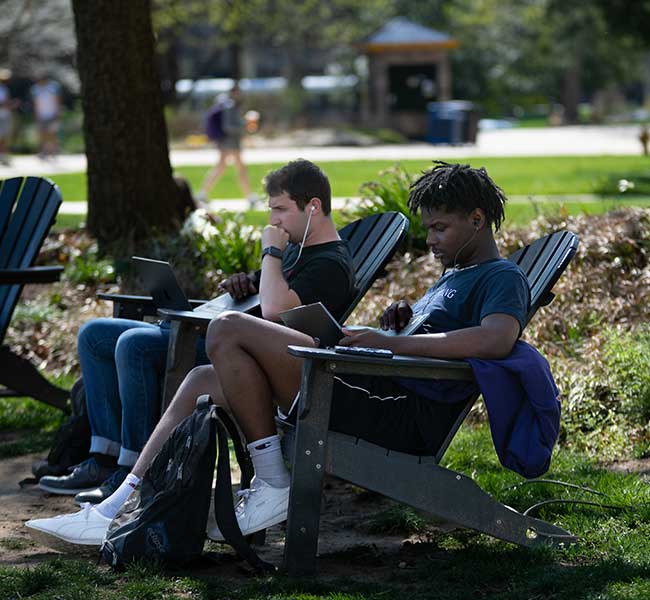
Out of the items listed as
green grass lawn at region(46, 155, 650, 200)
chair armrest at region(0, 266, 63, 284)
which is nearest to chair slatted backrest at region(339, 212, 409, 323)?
chair armrest at region(0, 266, 63, 284)

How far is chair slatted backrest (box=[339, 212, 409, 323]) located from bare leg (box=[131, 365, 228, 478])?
71 cm

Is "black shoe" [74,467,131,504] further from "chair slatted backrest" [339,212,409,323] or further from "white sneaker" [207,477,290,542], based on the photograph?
"chair slatted backrest" [339,212,409,323]

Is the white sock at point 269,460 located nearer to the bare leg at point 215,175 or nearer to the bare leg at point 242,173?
the bare leg at point 242,173

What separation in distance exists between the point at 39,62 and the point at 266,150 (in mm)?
9343

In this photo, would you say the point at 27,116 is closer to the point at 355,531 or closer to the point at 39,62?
the point at 39,62

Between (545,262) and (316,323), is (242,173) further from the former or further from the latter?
(316,323)

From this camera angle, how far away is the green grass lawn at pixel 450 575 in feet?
11.9

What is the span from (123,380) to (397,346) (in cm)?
135

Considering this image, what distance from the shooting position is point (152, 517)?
12.9ft

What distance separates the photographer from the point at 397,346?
12.6ft

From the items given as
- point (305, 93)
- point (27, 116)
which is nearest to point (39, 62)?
point (27, 116)

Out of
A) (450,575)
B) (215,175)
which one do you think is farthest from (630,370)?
(215,175)

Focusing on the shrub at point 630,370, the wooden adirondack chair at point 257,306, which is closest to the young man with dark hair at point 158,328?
the wooden adirondack chair at point 257,306

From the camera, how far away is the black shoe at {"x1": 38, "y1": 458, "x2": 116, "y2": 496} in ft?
16.3
